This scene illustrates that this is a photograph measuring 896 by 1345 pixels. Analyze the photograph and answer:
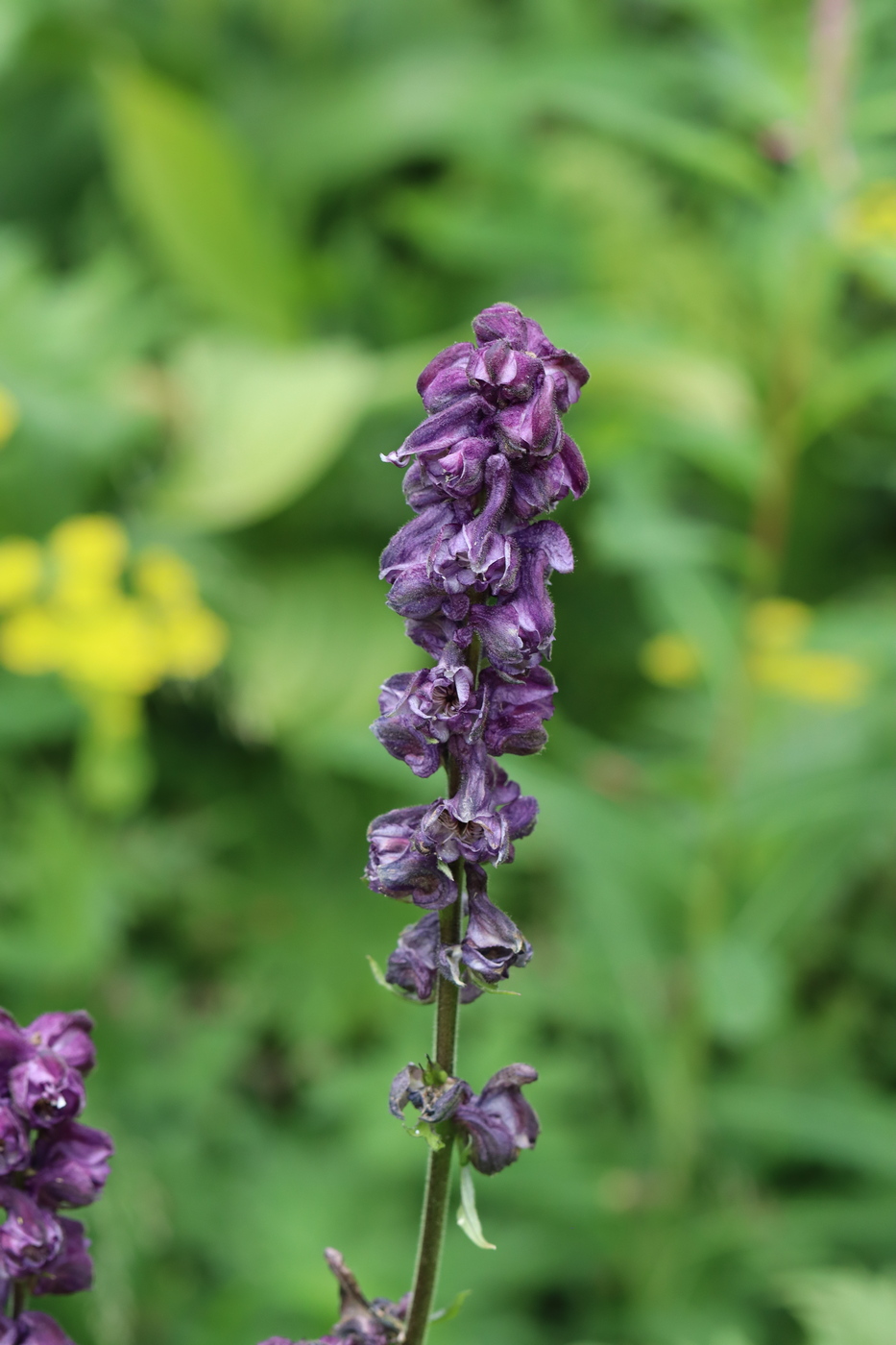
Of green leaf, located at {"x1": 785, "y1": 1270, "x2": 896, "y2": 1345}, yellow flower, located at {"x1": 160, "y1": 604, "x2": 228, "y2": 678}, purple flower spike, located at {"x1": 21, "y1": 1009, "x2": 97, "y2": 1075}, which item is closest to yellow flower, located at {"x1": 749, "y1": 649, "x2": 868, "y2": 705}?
green leaf, located at {"x1": 785, "y1": 1270, "x2": 896, "y2": 1345}

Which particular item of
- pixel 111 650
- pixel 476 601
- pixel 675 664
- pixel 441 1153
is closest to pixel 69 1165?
pixel 441 1153

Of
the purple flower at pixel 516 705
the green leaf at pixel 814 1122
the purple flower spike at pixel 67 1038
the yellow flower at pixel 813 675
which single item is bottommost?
the purple flower spike at pixel 67 1038

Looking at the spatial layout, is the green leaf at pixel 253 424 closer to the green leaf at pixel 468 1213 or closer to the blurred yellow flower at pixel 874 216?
the blurred yellow flower at pixel 874 216

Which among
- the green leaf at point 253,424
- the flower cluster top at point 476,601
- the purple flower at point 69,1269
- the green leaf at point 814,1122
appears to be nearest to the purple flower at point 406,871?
the flower cluster top at point 476,601

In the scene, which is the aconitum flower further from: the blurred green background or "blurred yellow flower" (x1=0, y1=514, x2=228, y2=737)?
"blurred yellow flower" (x1=0, y1=514, x2=228, y2=737)

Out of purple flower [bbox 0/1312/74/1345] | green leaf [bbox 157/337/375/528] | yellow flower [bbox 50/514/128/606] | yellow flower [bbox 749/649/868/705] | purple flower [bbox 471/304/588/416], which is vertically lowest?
purple flower [bbox 0/1312/74/1345]

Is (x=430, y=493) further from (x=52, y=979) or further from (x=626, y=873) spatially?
(x=52, y=979)
